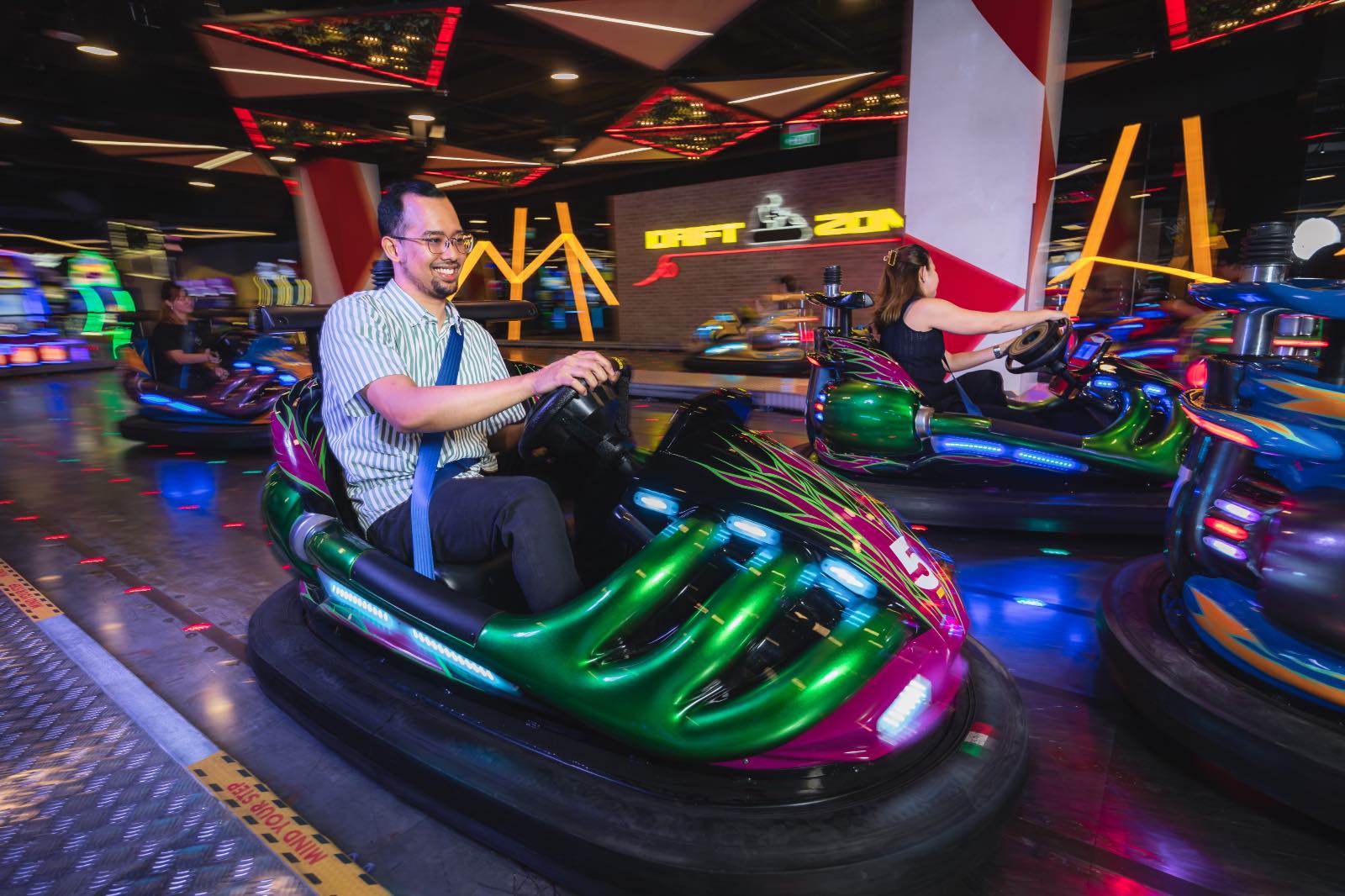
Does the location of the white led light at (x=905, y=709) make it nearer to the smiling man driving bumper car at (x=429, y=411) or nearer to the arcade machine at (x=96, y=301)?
the smiling man driving bumper car at (x=429, y=411)

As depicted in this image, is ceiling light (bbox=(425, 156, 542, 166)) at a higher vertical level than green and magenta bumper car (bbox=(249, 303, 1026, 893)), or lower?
higher

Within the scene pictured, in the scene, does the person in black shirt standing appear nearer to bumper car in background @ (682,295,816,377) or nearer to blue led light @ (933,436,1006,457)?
blue led light @ (933,436,1006,457)

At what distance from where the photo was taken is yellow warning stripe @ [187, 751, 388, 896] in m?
1.11

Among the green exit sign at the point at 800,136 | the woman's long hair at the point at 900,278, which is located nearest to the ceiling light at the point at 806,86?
the green exit sign at the point at 800,136

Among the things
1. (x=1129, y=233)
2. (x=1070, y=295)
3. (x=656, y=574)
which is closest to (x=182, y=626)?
(x=656, y=574)

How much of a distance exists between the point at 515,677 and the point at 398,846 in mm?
367

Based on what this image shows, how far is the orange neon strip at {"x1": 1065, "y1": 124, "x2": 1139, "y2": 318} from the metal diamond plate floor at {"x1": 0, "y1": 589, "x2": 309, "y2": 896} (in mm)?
7593

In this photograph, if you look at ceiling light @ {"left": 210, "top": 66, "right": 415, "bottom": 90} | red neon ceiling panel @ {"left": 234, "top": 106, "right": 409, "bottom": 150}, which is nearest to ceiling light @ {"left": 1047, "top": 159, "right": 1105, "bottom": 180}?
ceiling light @ {"left": 210, "top": 66, "right": 415, "bottom": 90}

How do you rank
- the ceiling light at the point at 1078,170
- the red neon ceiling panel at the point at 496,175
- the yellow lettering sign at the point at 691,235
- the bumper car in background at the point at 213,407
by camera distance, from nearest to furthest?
the bumper car in background at the point at 213,407 < the ceiling light at the point at 1078,170 < the yellow lettering sign at the point at 691,235 < the red neon ceiling panel at the point at 496,175

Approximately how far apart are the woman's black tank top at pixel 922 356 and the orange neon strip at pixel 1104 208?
5.10 meters

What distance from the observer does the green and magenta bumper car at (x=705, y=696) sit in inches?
38.0

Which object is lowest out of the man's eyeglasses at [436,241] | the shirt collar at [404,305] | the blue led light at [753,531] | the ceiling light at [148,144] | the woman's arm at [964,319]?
the blue led light at [753,531]

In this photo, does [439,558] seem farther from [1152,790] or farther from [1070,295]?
[1070,295]

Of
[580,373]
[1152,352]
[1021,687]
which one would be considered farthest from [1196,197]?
[580,373]
